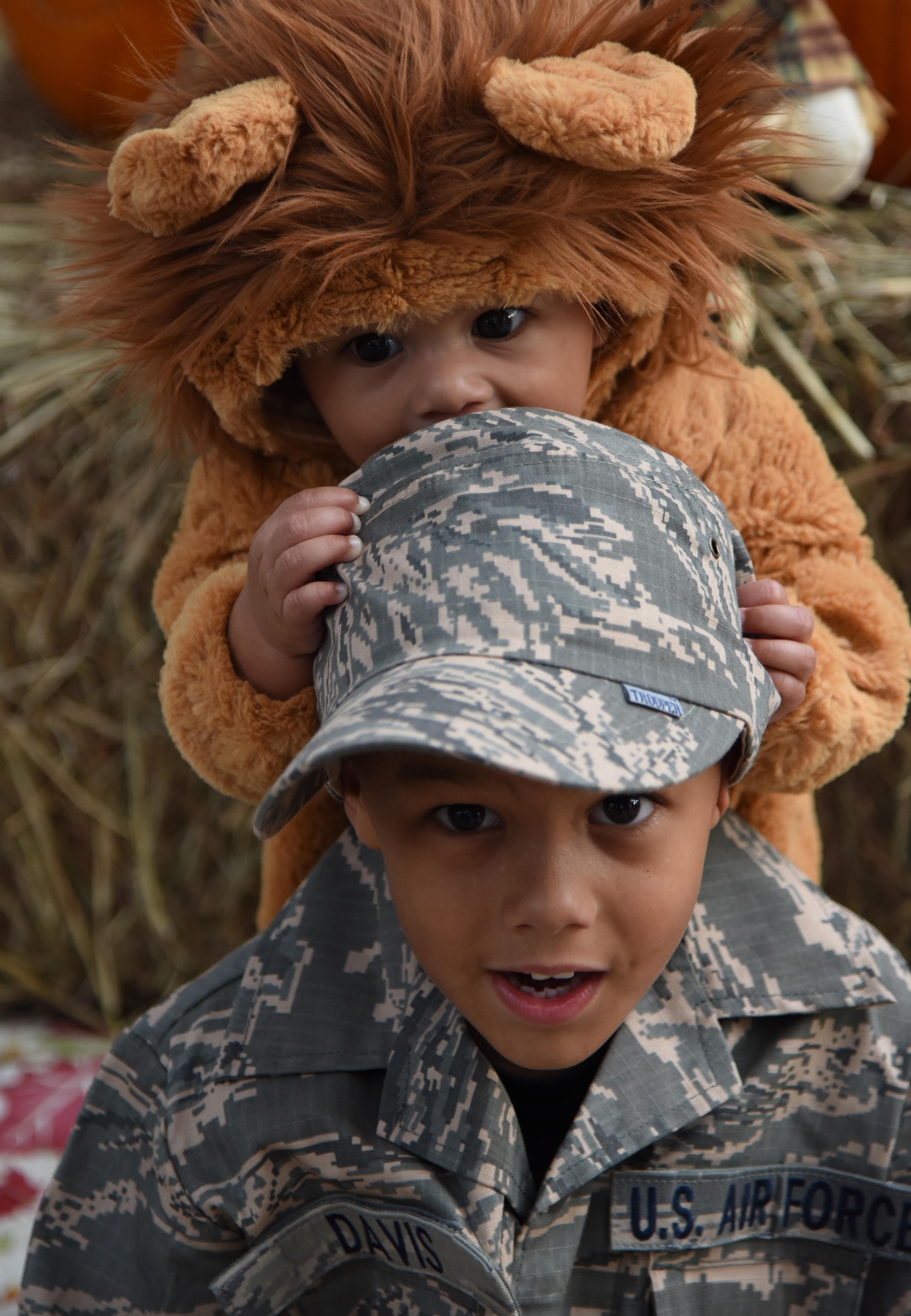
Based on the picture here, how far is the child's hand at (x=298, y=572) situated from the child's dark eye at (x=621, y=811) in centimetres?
22

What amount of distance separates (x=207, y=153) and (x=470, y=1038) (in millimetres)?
670

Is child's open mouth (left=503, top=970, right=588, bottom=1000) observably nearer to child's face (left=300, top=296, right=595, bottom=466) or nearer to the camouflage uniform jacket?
the camouflage uniform jacket

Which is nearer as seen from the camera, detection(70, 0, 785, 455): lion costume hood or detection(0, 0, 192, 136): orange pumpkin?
detection(70, 0, 785, 455): lion costume hood

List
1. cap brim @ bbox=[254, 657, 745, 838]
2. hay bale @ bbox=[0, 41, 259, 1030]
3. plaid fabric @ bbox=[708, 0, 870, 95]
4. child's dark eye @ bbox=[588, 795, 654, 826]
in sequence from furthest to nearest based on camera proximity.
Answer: hay bale @ bbox=[0, 41, 259, 1030] < plaid fabric @ bbox=[708, 0, 870, 95] < child's dark eye @ bbox=[588, 795, 654, 826] < cap brim @ bbox=[254, 657, 745, 838]

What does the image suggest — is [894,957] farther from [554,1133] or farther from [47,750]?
[47,750]

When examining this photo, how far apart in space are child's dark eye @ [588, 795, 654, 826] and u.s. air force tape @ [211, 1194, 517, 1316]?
35 centimetres

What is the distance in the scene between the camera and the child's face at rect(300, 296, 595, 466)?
918 millimetres

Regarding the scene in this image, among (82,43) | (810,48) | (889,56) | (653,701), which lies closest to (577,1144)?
(653,701)

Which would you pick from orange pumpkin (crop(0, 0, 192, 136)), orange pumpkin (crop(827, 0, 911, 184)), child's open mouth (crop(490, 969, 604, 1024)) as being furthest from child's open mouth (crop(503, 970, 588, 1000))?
orange pumpkin (crop(0, 0, 192, 136))

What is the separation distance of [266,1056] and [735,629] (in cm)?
50

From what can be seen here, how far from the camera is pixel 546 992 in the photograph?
31.9 inches

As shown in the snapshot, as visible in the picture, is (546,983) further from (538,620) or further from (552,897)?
(538,620)

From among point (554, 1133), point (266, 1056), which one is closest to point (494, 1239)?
point (554, 1133)

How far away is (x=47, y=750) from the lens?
1.78m
